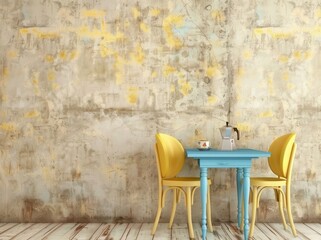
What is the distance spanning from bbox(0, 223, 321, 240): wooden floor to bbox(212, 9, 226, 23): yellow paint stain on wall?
92.7 inches

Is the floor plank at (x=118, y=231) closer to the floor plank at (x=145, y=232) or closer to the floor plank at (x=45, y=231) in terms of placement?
the floor plank at (x=145, y=232)

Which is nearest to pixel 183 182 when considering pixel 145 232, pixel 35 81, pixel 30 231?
pixel 145 232

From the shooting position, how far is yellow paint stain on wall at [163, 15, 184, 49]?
5.19 m

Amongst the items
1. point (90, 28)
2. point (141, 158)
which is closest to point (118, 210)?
point (141, 158)

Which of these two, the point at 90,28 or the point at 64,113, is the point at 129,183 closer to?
the point at 64,113

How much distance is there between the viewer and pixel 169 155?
4754mm

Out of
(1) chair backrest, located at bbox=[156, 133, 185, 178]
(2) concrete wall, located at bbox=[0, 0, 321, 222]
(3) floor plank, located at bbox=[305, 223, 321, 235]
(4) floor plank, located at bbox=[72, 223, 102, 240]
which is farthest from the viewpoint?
(2) concrete wall, located at bbox=[0, 0, 321, 222]

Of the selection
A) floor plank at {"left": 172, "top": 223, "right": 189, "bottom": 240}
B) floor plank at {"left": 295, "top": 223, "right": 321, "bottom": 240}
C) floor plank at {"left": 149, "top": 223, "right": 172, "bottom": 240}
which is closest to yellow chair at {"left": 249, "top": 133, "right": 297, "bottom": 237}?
floor plank at {"left": 295, "top": 223, "right": 321, "bottom": 240}

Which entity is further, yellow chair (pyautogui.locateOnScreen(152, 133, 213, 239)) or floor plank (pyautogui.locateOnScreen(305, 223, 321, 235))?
floor plank (pyautogui.locateOnScreen(305, 223, 321, 235))

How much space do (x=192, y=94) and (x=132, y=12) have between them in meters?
1.20

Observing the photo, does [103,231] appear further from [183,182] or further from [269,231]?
[269,231]

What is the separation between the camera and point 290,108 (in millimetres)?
5148

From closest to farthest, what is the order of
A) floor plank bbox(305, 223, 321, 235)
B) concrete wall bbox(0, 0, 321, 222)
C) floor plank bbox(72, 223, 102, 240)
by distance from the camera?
floor plank bbox(72, 223, 102, 240) → floor plank bbox(305, 223, 321, 235) → concrete wall bbox(0, 0, 321, 222)

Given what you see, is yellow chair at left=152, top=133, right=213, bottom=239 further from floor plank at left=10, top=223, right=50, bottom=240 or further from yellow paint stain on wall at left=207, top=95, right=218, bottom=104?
floor plank at left=10, top=223, right=50, bottom=240
